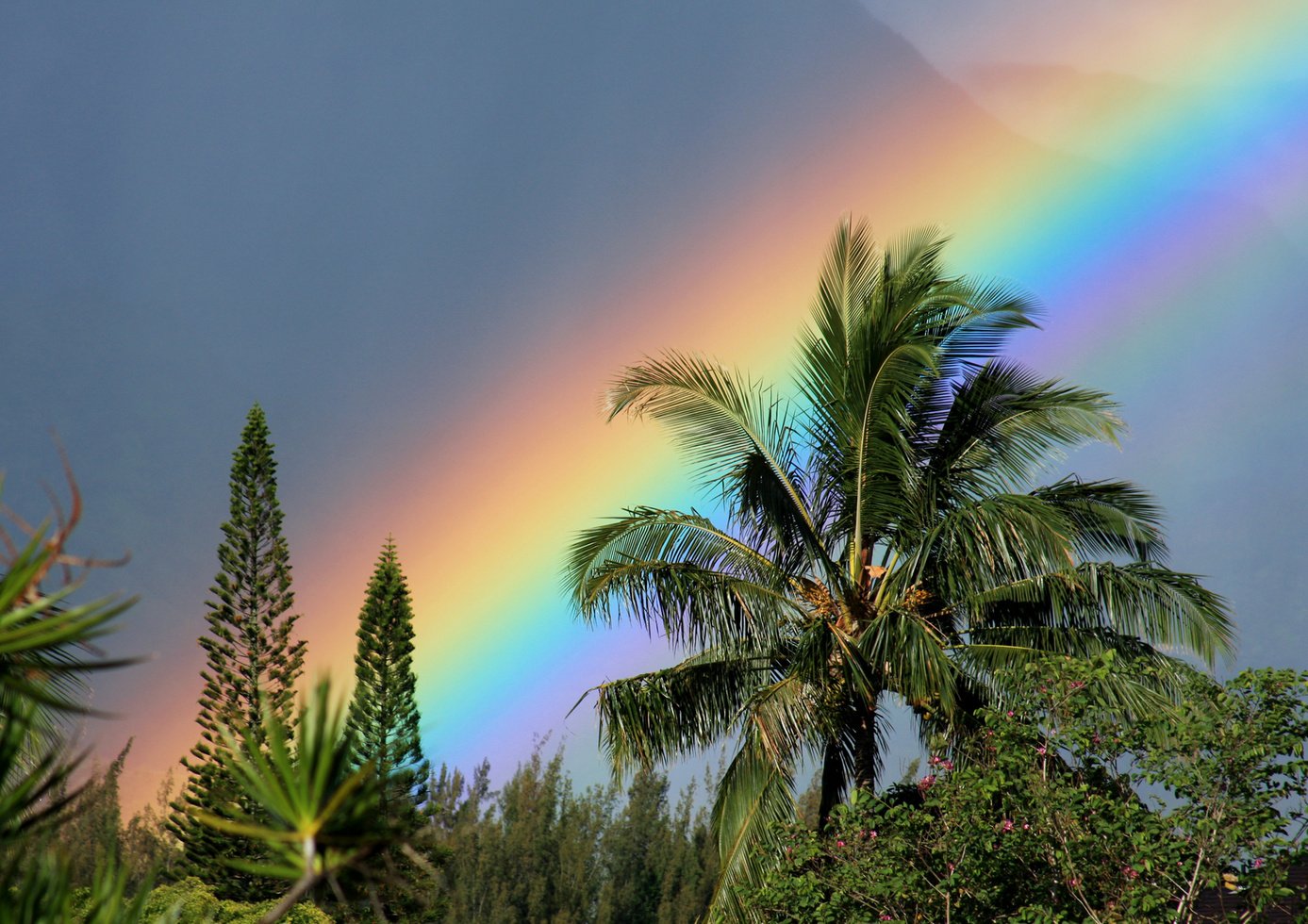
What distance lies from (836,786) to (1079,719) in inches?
135

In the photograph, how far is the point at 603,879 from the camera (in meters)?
25.7

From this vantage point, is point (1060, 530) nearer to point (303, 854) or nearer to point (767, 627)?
point (767, 627)

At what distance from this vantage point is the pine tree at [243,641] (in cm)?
1750

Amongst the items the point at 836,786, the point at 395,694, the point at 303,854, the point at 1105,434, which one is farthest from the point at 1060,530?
the point at 395,694

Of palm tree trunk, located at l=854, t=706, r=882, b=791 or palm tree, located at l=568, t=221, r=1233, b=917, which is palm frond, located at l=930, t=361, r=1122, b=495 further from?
palm tree trunk, located at l=854, t=706, r=882, b=791

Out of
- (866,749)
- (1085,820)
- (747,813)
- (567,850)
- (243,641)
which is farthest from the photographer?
(567,850)

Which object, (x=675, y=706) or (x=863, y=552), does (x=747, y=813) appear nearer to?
(x=675, y=706)

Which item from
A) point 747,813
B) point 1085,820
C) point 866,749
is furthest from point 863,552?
point 1085,820

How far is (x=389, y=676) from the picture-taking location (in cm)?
1928

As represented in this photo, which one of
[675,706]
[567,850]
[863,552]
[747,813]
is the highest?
[567,850]

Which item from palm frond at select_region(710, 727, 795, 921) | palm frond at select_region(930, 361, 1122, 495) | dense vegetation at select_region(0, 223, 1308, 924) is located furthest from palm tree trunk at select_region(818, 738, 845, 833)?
palm frond at select_region(930, 361, 1122, 495)

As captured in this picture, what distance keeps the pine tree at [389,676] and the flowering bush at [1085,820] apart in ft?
40.2

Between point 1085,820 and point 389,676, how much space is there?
14338 mm

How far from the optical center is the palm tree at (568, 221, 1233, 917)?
897cm
